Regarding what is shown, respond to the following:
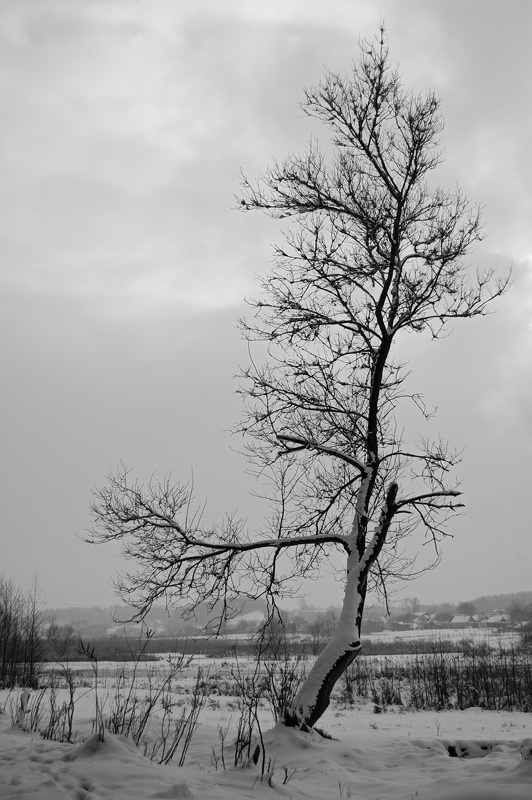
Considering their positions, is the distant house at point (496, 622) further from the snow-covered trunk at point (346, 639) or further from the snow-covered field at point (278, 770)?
the snow-covered field at point (278, 770)

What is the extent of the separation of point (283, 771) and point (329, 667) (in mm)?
1746

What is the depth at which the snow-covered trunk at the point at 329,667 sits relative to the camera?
24.3 ft

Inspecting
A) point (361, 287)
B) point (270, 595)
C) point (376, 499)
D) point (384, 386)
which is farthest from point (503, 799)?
point (361, 287)

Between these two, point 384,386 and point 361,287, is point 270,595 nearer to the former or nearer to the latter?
point 384,386

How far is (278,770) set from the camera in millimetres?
5945

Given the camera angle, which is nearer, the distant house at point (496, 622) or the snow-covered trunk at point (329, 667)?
the snow-covered trunk at point (329, 667)

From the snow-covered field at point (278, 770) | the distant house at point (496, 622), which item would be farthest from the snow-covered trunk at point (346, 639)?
the distant house at point (496, 622)

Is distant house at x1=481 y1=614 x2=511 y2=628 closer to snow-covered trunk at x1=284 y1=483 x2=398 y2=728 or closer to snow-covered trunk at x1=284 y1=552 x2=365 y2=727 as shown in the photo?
snow-covered trunk at x1=284 y1=483 x2=398 y2=728

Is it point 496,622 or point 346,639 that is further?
point 496,622

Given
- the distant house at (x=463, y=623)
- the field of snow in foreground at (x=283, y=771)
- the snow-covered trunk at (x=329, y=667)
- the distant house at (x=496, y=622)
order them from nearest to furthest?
the field of snow in foreground at (x=283, y=771) → the snow-covered trunk at (x=329, y=667) → the distant house at (x=496, y=622) → the distant house at (x=463, y=623)

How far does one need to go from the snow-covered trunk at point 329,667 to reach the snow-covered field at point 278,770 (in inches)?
10.3

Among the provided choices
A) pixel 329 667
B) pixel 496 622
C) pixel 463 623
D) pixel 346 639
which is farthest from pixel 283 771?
pixel 496 622

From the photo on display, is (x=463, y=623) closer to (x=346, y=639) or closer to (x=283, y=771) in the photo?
(x=346, y=639)

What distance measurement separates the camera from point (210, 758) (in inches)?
249
